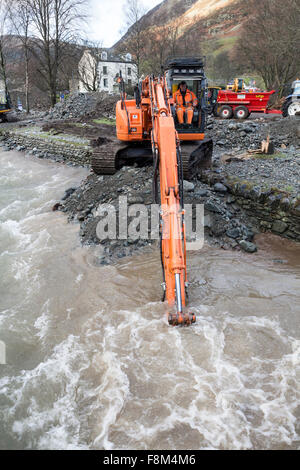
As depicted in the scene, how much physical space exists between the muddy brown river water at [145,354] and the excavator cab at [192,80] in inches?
142

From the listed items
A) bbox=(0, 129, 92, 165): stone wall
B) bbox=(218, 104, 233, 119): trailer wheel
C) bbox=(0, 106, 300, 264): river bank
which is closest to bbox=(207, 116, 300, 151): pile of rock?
bbox=(0, 106, 300, 264): river bank

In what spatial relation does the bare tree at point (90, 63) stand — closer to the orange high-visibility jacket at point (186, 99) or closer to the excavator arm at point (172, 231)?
the orange high-visibility jacket at point (186, 99)

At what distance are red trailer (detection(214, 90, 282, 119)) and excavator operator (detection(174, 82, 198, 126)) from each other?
9987 millimetres

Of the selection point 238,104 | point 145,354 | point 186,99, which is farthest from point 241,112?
point 145,354

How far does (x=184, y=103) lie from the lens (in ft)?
27.9

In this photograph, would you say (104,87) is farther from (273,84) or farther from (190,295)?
(190,295)

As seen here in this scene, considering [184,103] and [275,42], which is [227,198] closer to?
[184,103]

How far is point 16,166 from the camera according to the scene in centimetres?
1468

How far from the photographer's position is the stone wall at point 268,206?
7356mm

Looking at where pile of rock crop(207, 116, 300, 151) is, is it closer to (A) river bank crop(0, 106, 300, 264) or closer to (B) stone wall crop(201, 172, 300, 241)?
(A) river bank crop(0, 106, 300, 264)

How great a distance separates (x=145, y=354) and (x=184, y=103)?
6.58 metres

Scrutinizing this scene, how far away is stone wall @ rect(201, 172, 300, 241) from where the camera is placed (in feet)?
24.1

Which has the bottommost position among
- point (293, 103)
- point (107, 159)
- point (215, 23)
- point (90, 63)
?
point (107, 159)

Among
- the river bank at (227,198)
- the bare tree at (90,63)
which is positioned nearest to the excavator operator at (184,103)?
the river bank at (227,198)
